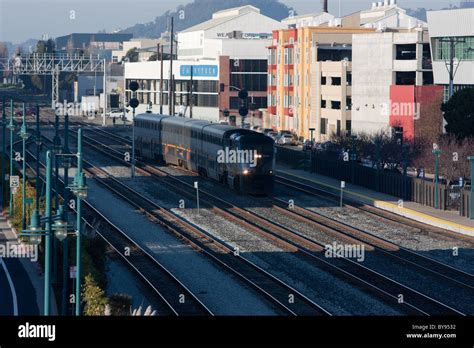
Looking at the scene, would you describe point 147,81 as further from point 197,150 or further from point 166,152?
point 197,150

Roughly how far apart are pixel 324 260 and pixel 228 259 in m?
2.78

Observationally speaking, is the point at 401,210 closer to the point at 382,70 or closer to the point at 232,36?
the point at 382,70

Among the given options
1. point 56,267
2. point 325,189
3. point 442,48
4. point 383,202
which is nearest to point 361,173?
point 325,189

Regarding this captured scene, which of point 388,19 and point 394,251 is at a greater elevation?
point 388,19

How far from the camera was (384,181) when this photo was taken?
44.9 m

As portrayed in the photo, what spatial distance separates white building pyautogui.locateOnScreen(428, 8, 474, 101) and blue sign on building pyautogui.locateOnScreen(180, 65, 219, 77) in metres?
38.9

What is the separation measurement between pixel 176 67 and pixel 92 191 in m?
57.8

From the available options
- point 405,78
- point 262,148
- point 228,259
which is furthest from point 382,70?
point 228,259

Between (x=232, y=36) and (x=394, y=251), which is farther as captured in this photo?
(x=232, y=36)

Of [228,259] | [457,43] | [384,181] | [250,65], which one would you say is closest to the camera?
[228,259]

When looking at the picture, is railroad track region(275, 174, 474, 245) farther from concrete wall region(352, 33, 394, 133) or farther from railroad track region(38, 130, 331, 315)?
concrete wall region(352, 33, 394, 133)

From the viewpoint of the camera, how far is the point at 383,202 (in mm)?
40531

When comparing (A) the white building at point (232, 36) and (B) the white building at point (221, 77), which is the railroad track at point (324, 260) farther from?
(A) the white building at point (232, 36)

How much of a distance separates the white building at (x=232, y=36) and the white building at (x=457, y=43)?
3891 cm
